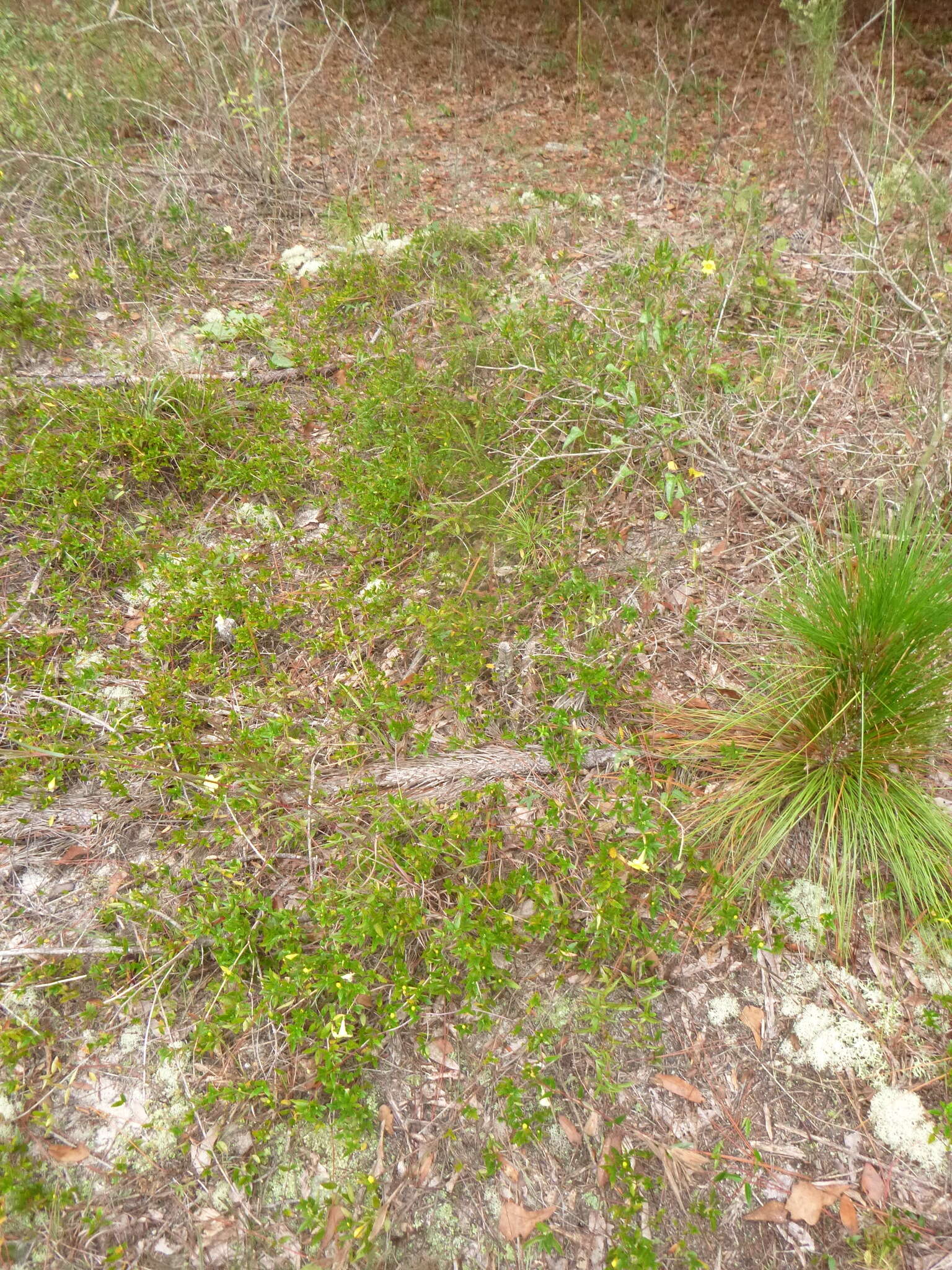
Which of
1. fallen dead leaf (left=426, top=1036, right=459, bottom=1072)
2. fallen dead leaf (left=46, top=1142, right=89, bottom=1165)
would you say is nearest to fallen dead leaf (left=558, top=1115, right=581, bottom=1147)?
fallen dead leaf (left=426, top=1036, right=459, bottom=1072)

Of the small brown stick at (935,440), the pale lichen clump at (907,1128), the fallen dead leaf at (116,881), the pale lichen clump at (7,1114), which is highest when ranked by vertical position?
the small brown stick at (935,440)

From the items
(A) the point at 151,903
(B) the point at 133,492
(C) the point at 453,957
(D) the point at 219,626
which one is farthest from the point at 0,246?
(C) the point at 453,957

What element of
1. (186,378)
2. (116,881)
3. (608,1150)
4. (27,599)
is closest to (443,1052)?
(608,1150)

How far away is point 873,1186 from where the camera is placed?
70.7 inches

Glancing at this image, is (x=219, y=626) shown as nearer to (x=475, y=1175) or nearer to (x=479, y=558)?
(x=479, y=558)

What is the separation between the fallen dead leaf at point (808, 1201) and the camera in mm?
1771

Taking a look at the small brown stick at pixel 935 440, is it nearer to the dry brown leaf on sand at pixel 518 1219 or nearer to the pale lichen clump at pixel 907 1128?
the pale lichen clump at pixel 907 1128

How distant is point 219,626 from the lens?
9.58 feet

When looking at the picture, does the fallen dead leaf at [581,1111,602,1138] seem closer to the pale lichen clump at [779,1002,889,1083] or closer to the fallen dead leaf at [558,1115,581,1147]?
the fallen dead leaf at [558,1115,581,1147]

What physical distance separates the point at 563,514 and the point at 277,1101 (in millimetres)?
2339

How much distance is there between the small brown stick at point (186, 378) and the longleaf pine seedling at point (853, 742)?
2.82 metres

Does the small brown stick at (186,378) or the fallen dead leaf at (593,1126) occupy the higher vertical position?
the small brown stick at (186,378)

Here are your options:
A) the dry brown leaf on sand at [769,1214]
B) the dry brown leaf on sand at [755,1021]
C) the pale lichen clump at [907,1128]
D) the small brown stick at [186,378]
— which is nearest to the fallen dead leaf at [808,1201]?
the dry brown leaf on sand at [769,1214]

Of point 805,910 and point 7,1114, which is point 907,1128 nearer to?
point 805,910
